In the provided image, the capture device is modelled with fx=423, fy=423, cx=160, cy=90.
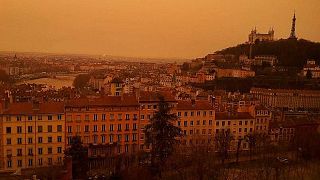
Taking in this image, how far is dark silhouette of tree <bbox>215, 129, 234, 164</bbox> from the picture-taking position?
26.2 ft

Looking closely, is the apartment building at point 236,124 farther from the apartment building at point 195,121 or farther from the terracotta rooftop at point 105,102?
the terracotta rooftop at point 105,102

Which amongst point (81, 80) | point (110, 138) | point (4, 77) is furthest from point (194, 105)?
point (81, 80)

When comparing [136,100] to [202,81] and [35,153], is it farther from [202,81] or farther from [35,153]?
[202,81]

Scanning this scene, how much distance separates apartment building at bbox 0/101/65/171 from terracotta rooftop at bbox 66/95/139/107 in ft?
0.94

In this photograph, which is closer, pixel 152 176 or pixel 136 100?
pixel 152 176

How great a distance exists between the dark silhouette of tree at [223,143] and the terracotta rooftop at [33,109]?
303 centimetres

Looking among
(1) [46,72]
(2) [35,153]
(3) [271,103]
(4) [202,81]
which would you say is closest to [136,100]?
(2) [35,153]

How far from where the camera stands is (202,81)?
2327 cm

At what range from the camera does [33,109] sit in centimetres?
736

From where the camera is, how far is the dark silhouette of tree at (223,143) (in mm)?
7973

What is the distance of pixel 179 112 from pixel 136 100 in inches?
37.6

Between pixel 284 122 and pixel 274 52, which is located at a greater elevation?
pixel 274 52

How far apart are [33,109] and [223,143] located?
3544 millimetres

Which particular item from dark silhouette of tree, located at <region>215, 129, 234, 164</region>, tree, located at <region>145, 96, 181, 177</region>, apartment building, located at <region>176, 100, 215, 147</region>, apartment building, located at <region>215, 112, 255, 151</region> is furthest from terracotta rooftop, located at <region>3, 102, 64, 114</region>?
apartment building, located at <region>215, 112, 255, 151</region>
